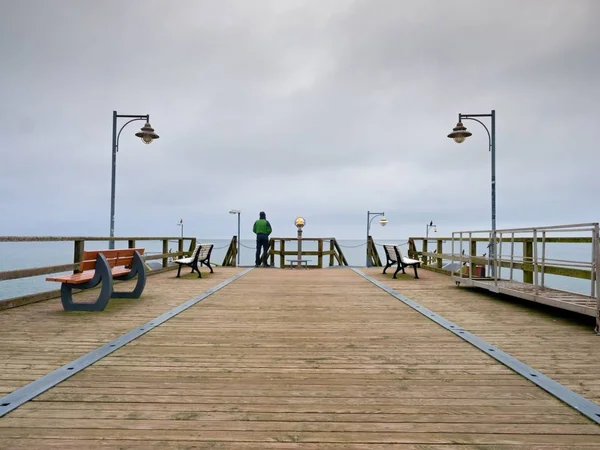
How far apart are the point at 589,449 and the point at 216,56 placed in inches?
862

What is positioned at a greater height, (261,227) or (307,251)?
(261,227)

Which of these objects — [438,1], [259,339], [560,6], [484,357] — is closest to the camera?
[484,357]

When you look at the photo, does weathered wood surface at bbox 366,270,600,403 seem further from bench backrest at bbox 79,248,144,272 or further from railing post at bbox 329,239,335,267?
railing post at bbox 329,239,335,267

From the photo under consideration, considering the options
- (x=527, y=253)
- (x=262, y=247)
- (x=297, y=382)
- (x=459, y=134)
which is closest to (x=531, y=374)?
(x=297, y=382)

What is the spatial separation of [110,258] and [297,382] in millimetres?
4453

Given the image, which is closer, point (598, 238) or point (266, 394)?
point (266, 394)

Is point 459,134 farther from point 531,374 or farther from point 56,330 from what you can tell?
point 56,330

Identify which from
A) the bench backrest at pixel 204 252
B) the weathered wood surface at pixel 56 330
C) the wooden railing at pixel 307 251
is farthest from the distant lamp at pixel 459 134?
the weathered wood surface at pixel 56 330

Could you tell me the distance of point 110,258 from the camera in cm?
609

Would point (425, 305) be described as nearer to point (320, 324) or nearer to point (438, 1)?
point (320, 324)

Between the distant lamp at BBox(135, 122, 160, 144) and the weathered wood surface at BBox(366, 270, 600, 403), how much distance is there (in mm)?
8909

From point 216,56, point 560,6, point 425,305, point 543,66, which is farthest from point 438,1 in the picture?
point 425,305

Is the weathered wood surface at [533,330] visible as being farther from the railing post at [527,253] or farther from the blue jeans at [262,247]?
the blue jeans at [262,247]

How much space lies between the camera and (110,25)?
17.7 meters
